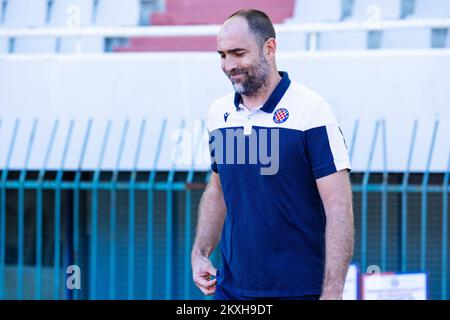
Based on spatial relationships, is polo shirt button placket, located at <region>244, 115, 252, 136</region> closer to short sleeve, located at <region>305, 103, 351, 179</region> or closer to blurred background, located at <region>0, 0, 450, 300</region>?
short sleeve, located at <region>305, 103, 351, 179</region>

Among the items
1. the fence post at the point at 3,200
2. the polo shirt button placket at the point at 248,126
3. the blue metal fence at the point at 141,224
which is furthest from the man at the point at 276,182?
the fence post at the point at 3,200

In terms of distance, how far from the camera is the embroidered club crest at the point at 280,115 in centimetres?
351

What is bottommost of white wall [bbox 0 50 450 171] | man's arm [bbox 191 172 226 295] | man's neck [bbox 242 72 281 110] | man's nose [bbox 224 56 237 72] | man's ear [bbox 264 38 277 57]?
man's arm [bbox 191 172 226 295]

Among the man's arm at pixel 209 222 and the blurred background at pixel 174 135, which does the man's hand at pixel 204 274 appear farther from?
the blurred background at pixel 174 135

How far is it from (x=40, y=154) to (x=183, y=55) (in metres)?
1.30

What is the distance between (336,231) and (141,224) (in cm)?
462

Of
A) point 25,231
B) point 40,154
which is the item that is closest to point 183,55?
point 40,154

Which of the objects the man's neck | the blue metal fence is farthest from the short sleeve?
the blue metal fence

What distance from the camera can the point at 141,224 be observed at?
786cm

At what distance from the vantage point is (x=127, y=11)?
820cm

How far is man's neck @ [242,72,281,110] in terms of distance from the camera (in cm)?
360

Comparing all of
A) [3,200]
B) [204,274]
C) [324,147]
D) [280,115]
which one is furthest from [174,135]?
[324,147]
